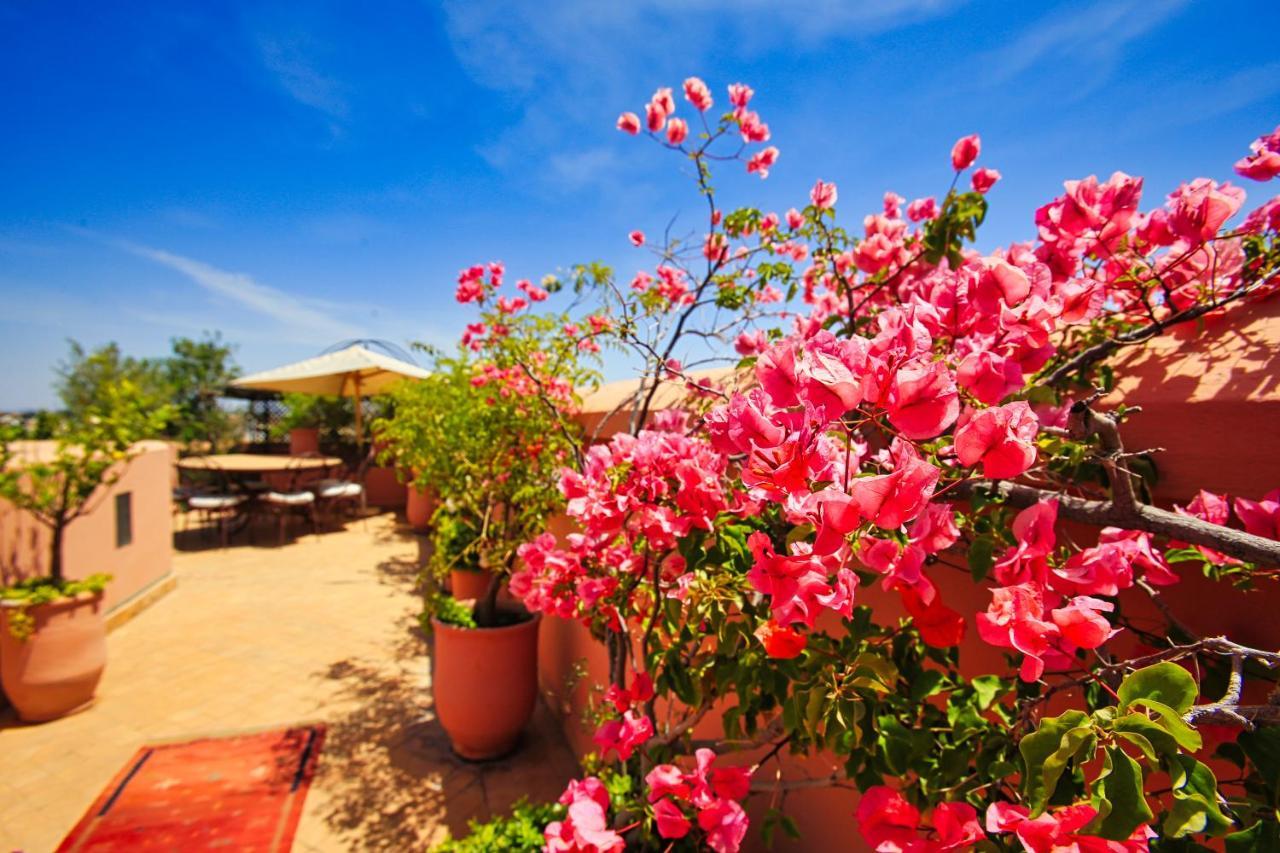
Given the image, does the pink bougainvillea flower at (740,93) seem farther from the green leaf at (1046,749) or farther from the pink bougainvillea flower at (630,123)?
the green leaf at (1046,749)

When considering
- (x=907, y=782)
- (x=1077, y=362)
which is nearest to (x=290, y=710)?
(x=907, y=782)

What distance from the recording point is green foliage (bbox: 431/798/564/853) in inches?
79.5

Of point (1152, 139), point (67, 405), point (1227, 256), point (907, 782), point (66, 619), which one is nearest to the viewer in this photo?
point (907, 782)

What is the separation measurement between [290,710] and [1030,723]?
15.3 ft

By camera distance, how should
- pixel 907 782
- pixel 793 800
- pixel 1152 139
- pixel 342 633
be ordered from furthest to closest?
pixel 342 633
pixel 793 800
pixel 1152 139
pixel 907 782

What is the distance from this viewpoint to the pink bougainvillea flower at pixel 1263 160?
41.3 inches

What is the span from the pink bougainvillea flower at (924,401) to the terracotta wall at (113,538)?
5.88 meters

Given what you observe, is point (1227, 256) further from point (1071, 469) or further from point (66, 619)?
point (66, 619)

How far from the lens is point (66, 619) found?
379 cm

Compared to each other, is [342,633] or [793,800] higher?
[793,800]

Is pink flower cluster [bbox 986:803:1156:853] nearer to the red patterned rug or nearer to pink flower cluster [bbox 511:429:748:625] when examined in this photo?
pink flower cluster [bbox 511:429:748:625]

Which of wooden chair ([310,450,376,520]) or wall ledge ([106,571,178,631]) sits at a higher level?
wooden chair ([310,450,376,520])

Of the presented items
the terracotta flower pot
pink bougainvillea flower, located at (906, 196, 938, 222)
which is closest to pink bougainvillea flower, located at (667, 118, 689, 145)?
pink bougainvillea flower, located at (906, 196, 938, 222)

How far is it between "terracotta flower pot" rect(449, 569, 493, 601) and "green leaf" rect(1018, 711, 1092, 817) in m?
5.01
